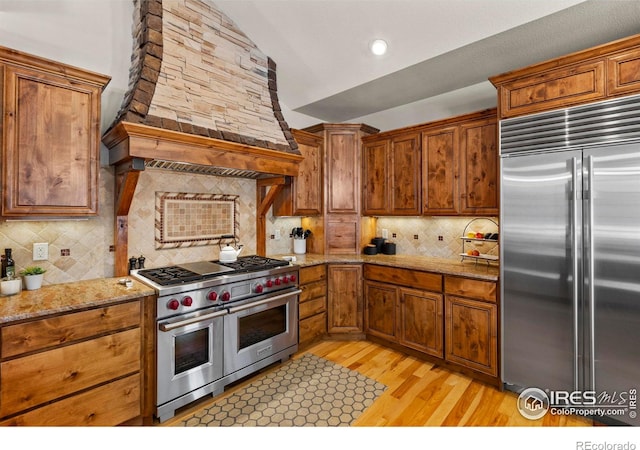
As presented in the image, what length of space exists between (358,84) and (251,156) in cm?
139

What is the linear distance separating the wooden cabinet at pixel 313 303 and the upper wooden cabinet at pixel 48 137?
1940 mm

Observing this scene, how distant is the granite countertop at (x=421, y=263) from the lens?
2.82 metres

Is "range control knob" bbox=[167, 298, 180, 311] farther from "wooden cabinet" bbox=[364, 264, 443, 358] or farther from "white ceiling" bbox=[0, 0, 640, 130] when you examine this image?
"wooden cabinet" bbox=[364, 264, 443, 358]

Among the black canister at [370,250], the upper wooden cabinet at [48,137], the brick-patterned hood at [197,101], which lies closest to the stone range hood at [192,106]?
the brick-patterned hood at [197,101]

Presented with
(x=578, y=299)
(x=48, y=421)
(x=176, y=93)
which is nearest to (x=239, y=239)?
(x=176, y=93)

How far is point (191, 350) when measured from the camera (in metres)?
2.40

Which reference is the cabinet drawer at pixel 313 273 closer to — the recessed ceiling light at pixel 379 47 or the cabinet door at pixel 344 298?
the cabinet door at pixel 344 298

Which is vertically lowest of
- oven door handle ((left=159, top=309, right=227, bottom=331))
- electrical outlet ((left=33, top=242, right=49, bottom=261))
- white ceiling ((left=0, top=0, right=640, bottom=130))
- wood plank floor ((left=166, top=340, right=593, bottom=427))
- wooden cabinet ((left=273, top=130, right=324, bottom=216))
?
wood plank floor ((left=166, top=340, right=593, bottom=427))

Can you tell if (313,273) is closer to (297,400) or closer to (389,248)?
(389,248)

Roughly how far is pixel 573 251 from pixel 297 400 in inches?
89.8

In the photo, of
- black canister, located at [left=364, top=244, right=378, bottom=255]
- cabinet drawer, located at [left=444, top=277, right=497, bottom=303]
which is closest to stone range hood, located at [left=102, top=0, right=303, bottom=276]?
black canister, located at [left=364, top=244, right=378, bottom=255]

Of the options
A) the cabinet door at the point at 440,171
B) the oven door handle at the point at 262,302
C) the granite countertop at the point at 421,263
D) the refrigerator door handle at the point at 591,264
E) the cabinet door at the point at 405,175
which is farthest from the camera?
the cabinet door at the point at 405,175

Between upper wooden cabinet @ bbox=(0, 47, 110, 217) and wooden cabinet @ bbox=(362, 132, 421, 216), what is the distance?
2.71 m

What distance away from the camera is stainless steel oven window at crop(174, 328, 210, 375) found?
233cm
